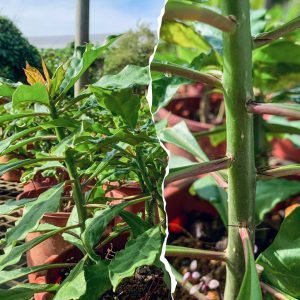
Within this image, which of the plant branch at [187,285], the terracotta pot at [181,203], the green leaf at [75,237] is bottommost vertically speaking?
the plant branch at [187,285]

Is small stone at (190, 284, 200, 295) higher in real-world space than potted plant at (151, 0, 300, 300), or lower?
lower

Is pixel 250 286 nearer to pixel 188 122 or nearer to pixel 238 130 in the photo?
pixel 238 130

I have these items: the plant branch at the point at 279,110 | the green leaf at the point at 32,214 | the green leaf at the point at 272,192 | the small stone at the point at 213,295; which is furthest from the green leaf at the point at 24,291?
the plant branch at the point at 279,110

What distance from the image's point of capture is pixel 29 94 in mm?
624

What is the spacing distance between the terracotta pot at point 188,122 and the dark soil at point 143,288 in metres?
0.20

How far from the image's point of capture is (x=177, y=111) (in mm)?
823

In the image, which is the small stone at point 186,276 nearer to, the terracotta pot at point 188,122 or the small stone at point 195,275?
the small stone at point 195,275

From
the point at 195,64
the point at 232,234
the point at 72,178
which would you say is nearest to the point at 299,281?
the point at 232,234

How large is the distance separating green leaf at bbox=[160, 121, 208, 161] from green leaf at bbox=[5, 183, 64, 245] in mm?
177

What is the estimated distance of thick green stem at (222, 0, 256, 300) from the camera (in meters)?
0.44

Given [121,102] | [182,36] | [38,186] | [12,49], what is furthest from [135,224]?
[38,186]

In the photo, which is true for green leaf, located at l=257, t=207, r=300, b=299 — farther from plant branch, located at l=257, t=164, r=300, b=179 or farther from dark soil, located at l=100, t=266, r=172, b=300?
dark soil, located at l=100, t=266, r=172, b=300

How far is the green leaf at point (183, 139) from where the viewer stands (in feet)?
1.98

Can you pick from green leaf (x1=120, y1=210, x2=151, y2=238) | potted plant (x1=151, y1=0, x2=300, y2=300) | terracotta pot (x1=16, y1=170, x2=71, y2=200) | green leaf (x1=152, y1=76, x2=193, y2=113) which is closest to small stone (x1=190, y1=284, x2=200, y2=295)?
potted plant (x1=151, y1=0, x2=300, y2=300)
